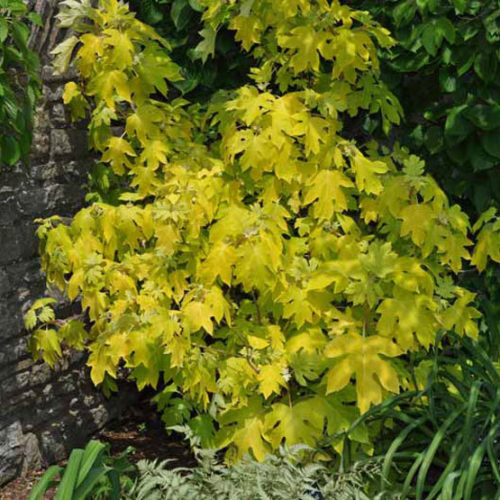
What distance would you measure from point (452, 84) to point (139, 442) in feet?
7.29

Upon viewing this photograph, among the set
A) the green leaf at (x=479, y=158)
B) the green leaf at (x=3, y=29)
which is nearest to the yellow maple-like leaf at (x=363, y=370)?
the green leaf at (x=479, y=158)

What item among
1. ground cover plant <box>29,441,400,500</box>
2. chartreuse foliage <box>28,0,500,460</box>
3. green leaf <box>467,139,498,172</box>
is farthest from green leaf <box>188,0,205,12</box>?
ground cover plant <box>29,441,400,500</box>

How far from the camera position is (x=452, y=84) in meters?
4.05

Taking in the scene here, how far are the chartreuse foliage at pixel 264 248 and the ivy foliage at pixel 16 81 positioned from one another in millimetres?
278

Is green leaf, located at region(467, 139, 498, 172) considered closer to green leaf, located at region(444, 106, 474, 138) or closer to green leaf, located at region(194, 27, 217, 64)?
green leaf, located at region(444, 106, 474, 138)

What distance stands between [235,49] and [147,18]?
459mm

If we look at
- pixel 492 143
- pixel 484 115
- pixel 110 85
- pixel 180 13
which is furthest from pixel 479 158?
pixel 110 85

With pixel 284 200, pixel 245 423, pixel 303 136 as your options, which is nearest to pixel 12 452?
pixel 245 423

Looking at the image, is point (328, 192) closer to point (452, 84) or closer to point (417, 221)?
point (417, 221)

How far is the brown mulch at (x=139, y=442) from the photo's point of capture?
3.85 metres

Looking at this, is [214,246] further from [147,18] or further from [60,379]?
[147,18]

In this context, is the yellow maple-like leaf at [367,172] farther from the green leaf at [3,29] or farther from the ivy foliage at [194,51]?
the green leaf at [3,29]

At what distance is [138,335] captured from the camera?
350 cm

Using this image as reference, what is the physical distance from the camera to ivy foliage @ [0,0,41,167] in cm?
338
